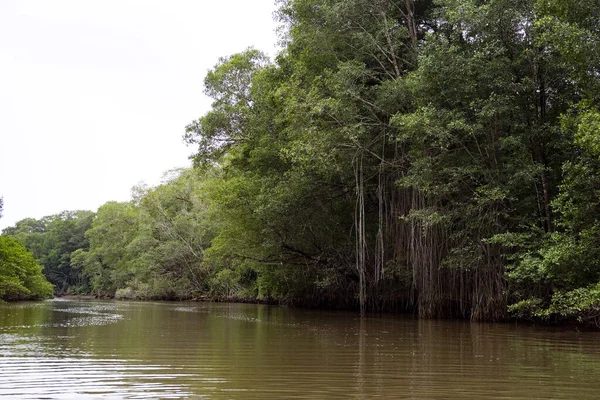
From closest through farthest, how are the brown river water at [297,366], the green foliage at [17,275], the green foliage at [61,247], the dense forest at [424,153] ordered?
the brown river water at [297,366] → the dense forest at [424,153] → the green foliage at [17,275] → the green foliage at [61,247]

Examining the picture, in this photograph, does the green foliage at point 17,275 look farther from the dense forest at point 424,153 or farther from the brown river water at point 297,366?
the brown river water at point 297,366

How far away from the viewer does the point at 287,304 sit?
76.4ft

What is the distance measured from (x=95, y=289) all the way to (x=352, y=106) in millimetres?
43717

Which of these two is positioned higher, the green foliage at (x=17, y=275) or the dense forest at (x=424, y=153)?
the dense forest at (x=424, y=153)

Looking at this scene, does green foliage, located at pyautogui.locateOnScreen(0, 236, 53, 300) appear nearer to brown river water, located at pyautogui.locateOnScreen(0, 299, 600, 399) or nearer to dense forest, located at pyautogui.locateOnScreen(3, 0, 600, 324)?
dense forest, located at pyautogui.locateOnScreen(3, 0, 600, 324)

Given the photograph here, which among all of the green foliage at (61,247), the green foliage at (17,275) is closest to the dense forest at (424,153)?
the green foliage at (17,275)

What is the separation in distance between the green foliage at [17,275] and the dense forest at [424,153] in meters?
12.3

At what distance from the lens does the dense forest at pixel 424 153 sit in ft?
31.7

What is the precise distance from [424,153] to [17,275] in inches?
949

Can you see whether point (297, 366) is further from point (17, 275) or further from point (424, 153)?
point (17, 275)

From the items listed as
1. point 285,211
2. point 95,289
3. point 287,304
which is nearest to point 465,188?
point 285,211

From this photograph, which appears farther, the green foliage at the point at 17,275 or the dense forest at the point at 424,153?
the green foliage at the point at 17,275

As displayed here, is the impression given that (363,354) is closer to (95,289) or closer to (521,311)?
(521,311)

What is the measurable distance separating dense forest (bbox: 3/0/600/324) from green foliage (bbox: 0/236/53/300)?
12.3 metres
